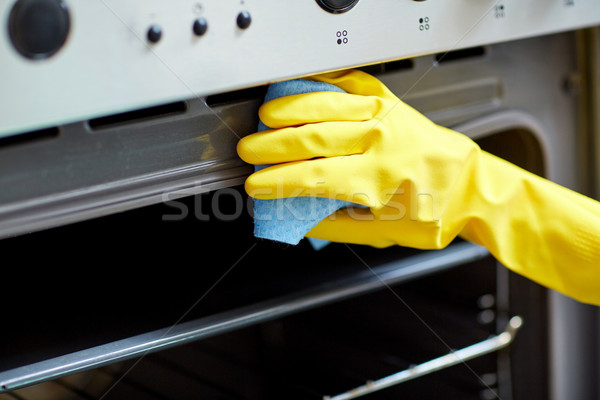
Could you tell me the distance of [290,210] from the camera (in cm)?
71

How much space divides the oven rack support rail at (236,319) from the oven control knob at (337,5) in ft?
1.37

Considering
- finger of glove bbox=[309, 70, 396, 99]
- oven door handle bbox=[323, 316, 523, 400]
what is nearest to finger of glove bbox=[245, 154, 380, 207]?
finger of glove bbox=[309, 70, 396, 99]

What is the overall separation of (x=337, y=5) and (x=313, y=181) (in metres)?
0.21

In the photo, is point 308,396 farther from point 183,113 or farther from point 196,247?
point 183,113

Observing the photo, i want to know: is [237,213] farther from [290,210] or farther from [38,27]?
[38,27]

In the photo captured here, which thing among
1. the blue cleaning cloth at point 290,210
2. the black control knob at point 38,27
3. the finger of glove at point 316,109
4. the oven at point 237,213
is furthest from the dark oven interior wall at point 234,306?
the black control knob at point 38,27

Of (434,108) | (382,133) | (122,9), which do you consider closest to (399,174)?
(382,133)

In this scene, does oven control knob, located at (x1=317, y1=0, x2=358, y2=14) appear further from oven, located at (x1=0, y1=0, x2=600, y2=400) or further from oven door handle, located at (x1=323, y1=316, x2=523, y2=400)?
oven door handle, located at (x1=323, y1=316, x2=523, y2=400)

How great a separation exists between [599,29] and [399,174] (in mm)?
528

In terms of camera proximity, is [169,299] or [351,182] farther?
[169,299]

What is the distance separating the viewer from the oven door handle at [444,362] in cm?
101

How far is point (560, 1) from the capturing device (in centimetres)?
85

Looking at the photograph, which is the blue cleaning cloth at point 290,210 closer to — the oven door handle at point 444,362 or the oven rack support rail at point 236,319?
the oven rack support rail at point 236,319

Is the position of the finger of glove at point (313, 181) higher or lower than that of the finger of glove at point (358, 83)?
lower
